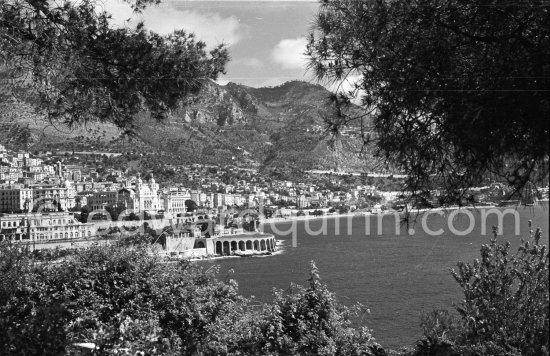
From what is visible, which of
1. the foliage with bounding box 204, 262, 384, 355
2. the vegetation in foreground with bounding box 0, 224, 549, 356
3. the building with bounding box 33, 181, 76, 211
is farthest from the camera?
the building with bounding box 33, 181, 76, 211

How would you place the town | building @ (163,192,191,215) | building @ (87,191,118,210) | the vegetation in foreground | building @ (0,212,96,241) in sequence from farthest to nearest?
building @ (163,192,191,215), building @ (87,191,118,210), the town, building @ (0,212,96,241), the vegetation in foreground

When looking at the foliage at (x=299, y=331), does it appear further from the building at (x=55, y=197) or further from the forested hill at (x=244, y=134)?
the building at (x=55, y=197)

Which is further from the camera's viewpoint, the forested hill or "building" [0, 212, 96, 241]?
"building" [0, 212, 96, 241]

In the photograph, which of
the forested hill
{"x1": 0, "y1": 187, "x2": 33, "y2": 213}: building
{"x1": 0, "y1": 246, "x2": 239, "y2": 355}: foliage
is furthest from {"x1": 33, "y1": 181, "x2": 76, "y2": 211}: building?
{"x1": 0, "y1": 246, "x2": 239, "y2": 355}: foliage

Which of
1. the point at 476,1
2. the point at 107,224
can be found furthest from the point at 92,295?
the point at 107,224

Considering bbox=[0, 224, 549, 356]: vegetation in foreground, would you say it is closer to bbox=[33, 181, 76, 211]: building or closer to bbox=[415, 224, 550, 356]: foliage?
bbox=[415, 224, 550, 356]: foliage

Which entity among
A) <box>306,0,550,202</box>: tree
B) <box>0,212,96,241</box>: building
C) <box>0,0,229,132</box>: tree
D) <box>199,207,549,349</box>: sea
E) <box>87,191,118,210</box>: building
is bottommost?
<box>199,207,549,349</box>: sea
